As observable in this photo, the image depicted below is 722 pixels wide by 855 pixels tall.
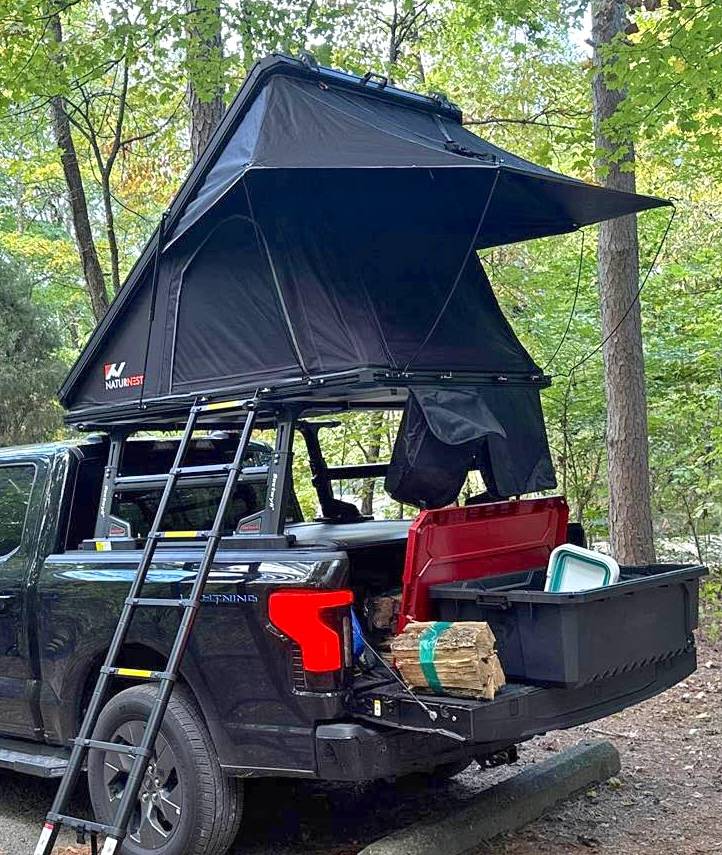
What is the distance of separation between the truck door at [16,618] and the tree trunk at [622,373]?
5911 mm

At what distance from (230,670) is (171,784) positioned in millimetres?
637

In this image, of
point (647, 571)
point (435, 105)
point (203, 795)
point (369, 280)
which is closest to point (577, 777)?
point (647, 571)

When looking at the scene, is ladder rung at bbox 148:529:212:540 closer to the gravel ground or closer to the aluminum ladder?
the aluminum ladder

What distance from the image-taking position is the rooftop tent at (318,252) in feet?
14.9

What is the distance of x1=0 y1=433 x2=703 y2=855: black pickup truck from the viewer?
372 cm

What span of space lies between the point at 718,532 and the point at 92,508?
927cm

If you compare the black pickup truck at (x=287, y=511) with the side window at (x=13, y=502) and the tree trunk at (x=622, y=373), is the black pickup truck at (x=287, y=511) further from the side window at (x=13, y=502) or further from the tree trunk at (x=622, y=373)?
the tree trunk at (x=622, y=373)

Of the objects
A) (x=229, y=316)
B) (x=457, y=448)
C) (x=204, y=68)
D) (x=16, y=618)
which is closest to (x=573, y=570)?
(x=457, y=448)

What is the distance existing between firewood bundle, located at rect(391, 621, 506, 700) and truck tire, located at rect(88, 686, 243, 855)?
101 cm

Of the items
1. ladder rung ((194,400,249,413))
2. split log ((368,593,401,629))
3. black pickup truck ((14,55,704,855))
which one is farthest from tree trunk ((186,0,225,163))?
split log ((368,593,401,629))

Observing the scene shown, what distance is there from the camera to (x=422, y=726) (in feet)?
11.9

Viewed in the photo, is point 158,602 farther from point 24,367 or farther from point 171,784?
point 24,367

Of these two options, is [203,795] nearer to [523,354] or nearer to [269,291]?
[269,291]

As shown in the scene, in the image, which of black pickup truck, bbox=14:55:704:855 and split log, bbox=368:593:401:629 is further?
split log, bbox=368:593:401:629
